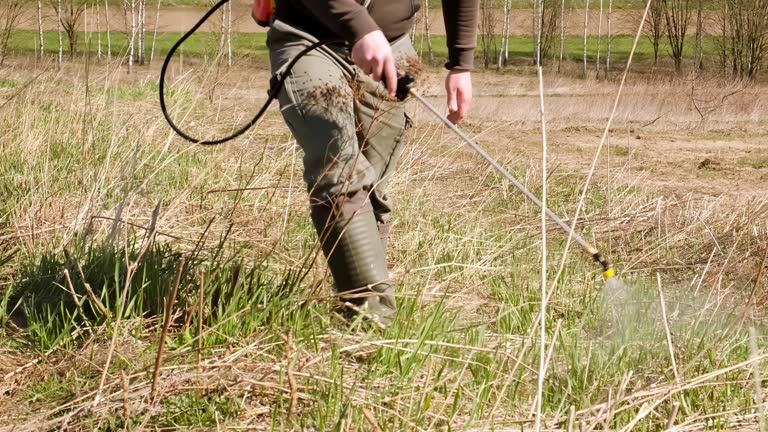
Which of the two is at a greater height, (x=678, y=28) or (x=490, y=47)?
(x=678, y=28)

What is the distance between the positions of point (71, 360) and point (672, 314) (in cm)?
177

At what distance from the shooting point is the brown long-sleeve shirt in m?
2.66

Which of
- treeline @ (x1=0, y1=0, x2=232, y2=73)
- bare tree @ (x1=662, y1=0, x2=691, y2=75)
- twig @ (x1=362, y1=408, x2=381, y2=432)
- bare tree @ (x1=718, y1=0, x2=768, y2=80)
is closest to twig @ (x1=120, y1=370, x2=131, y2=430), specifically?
twig @ (x1=362, y1=408, x2=381, y2=432)

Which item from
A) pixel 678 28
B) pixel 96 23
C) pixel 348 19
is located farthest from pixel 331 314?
pixel 678 28

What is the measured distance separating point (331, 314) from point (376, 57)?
0.74 meters

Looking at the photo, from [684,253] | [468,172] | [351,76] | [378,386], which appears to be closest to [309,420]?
[378,386]

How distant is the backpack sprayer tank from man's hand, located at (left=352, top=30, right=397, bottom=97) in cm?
59

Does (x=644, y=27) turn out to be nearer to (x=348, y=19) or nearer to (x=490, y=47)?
(x=490, y=47)

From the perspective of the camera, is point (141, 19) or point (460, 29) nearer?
point (460, 29)

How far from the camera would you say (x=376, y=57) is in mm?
2580

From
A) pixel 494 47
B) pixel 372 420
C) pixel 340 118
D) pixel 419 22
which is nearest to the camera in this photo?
pixel 372 420

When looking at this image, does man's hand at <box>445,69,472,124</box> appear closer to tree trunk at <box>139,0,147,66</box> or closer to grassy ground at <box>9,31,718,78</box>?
tree trunk at <box>139,0,147,66</box>

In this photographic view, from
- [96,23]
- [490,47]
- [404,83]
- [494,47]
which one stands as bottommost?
[490,47]

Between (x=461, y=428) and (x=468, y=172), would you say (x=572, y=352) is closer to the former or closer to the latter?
(x=461, y=428)
